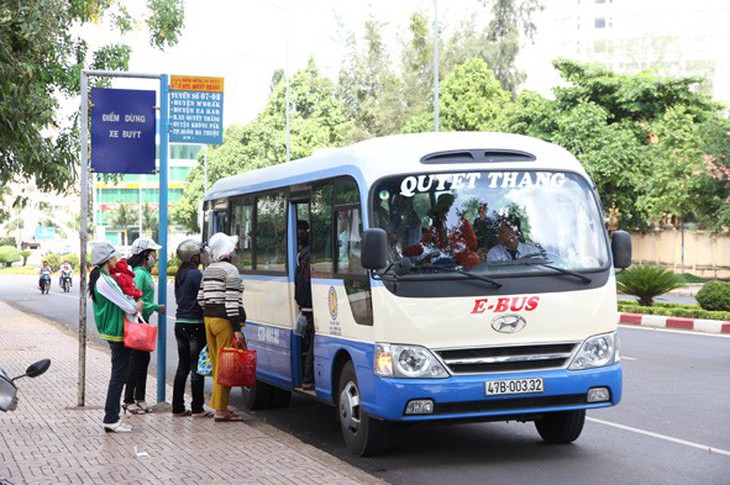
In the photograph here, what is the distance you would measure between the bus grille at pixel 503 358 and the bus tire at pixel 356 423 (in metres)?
0.89

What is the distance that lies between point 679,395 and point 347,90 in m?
65.5

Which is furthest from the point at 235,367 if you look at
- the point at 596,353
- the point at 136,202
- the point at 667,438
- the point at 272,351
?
the point at 136,202

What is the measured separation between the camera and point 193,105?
40.6 feet

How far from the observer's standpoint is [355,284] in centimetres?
943

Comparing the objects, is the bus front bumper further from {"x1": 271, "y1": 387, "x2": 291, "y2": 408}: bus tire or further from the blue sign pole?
{"x1": 271, "y1": 387, "x2": 291, "y2": 408}: bus tire

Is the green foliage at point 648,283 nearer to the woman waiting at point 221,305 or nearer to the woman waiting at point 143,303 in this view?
the woman waiting at point 143,303

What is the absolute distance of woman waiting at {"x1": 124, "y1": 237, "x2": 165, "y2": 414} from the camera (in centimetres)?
1149

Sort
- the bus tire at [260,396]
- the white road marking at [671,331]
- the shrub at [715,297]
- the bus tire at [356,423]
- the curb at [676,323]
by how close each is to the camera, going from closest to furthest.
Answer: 1. the bus tire at [356,423]
2. the bus tire at [260,396]
3. the white road marking at [671,331]
4. the curb at [676,323]
5. the shrub at [715,297]

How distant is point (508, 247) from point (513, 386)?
1.10 meters

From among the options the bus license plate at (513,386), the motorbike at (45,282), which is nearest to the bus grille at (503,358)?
the bus license plate at (513,386)

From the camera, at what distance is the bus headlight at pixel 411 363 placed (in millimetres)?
8625

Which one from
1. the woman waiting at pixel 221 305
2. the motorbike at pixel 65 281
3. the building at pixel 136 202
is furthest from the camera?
the building at pixel 136 202

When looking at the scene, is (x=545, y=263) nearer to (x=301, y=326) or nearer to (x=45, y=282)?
(x=301, y=326)

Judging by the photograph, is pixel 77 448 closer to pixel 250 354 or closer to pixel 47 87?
pixel 250 354
